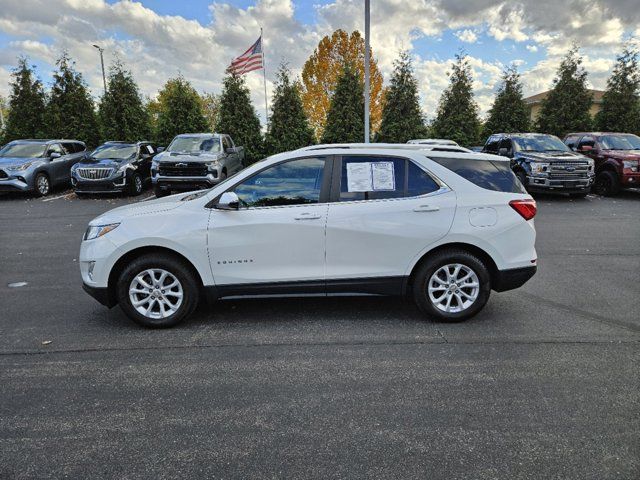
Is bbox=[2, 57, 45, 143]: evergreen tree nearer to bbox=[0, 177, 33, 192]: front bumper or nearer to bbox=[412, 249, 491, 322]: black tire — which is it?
bbox=[0, 177, 33, 192]: front bumper

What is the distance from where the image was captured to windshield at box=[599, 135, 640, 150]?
1476cm

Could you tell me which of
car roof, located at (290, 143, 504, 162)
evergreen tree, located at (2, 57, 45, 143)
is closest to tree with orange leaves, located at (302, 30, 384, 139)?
evergreen tree, located at (2, 57, 45, 143)

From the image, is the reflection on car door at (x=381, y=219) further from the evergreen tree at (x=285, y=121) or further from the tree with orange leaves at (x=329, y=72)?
the tree with orange leaves at (x=329, y=72)

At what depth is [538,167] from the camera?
1325 cm

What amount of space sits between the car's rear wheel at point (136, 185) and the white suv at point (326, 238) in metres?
11.2

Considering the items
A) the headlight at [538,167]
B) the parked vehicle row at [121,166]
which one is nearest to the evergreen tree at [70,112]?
the parked vehicle row at [121,166]

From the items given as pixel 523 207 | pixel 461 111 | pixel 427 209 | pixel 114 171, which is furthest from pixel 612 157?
pixel 114 171

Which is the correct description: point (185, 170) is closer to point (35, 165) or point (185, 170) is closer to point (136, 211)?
point (35, 165)

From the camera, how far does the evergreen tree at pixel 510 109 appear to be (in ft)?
69.5

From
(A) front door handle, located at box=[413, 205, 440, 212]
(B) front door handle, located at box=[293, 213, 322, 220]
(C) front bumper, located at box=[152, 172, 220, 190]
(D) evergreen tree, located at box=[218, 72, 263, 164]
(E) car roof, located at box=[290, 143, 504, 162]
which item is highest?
(D) evergreen tree, located at box=[218, 72, 263, 164]

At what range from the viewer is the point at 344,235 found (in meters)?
4.43

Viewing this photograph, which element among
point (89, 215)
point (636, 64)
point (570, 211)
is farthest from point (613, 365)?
point (636, 64)

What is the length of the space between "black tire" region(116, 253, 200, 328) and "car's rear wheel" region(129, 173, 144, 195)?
1139cm

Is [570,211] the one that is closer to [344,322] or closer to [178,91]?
[344,322]
